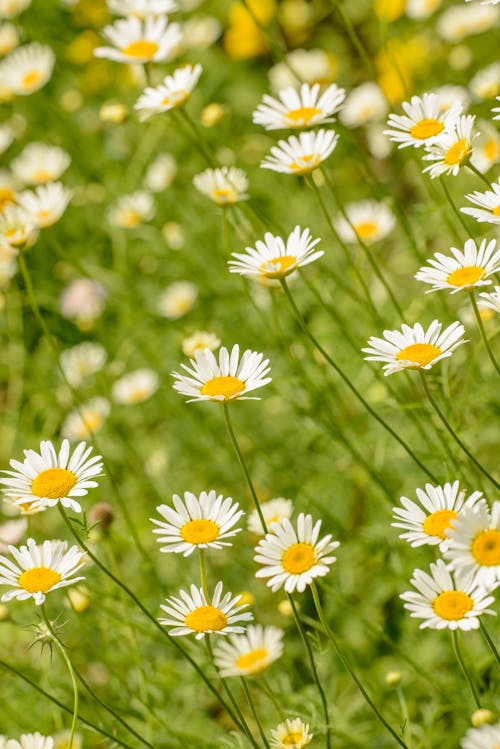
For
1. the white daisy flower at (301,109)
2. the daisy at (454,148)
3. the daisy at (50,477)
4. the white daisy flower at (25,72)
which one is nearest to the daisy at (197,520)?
the daisy at (50,477)

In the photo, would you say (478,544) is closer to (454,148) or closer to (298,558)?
(298,558)

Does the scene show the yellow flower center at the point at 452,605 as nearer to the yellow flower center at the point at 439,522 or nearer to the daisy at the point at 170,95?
the yellow flower center at the point at 439,522

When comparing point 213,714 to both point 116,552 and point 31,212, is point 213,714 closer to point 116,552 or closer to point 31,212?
point 116,552

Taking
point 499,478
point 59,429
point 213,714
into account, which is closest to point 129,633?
point 213,714

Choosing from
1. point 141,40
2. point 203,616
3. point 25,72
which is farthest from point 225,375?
point 25,72

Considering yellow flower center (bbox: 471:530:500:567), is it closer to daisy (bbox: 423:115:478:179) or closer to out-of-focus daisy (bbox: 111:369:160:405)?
daisy (bbox: 423:115:478:179)
